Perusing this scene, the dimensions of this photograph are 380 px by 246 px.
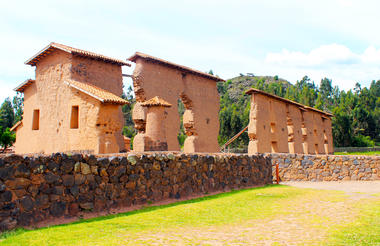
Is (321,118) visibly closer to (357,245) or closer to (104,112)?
(104,112)

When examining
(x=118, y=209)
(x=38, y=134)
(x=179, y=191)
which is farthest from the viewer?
(x=38, y=134)

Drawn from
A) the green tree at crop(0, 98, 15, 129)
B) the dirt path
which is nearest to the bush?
the dirt path

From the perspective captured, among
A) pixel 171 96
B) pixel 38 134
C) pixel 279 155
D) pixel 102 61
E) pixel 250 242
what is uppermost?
pixel 102 61

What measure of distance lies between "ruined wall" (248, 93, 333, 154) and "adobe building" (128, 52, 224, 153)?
2837 mm

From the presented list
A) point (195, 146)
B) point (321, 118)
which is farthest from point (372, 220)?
point (321, 118)

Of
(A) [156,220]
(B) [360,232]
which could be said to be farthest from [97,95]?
(B) [360,232]

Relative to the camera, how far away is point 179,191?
30.0 ft

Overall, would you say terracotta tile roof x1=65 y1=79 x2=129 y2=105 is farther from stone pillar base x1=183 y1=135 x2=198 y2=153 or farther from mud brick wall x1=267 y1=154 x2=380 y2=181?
mud brick wall x1=267 y1=154 x2=380 y2=181

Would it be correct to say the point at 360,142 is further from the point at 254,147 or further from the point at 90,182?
the point at 90,182

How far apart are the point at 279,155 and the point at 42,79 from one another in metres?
14.4

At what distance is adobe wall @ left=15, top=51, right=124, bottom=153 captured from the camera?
46.2 feet

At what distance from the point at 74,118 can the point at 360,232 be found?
13.8m

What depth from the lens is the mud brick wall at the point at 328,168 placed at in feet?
49.0

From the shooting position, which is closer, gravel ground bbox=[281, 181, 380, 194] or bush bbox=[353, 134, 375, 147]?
gravel ground bbox=[281, 181, 380, 194]
